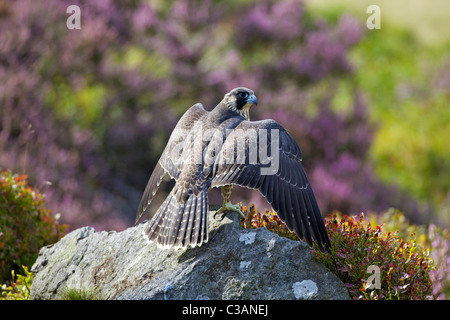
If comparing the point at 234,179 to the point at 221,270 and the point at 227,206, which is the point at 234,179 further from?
the point at 221,270

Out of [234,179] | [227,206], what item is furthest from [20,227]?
[234,179]

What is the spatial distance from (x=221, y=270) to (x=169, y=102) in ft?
22.5

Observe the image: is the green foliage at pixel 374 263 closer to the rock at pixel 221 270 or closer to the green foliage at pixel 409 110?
the rock at pixel 221 270

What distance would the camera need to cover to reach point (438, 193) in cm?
1149

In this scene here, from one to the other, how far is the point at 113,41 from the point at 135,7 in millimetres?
1977

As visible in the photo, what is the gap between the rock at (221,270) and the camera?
419 cm

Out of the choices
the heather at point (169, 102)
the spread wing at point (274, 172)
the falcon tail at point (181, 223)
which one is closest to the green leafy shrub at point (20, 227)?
the heather at point (169, 102)

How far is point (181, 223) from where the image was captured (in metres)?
4.31

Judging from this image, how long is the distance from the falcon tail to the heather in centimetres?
307

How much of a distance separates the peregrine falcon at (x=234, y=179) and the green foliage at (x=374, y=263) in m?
0.23

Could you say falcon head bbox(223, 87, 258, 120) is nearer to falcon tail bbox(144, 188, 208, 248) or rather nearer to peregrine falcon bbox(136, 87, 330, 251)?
peregrine falcon bbox(136, 87, 330, 251)

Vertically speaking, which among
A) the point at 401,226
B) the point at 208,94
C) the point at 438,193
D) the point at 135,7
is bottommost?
the point at 438,193
